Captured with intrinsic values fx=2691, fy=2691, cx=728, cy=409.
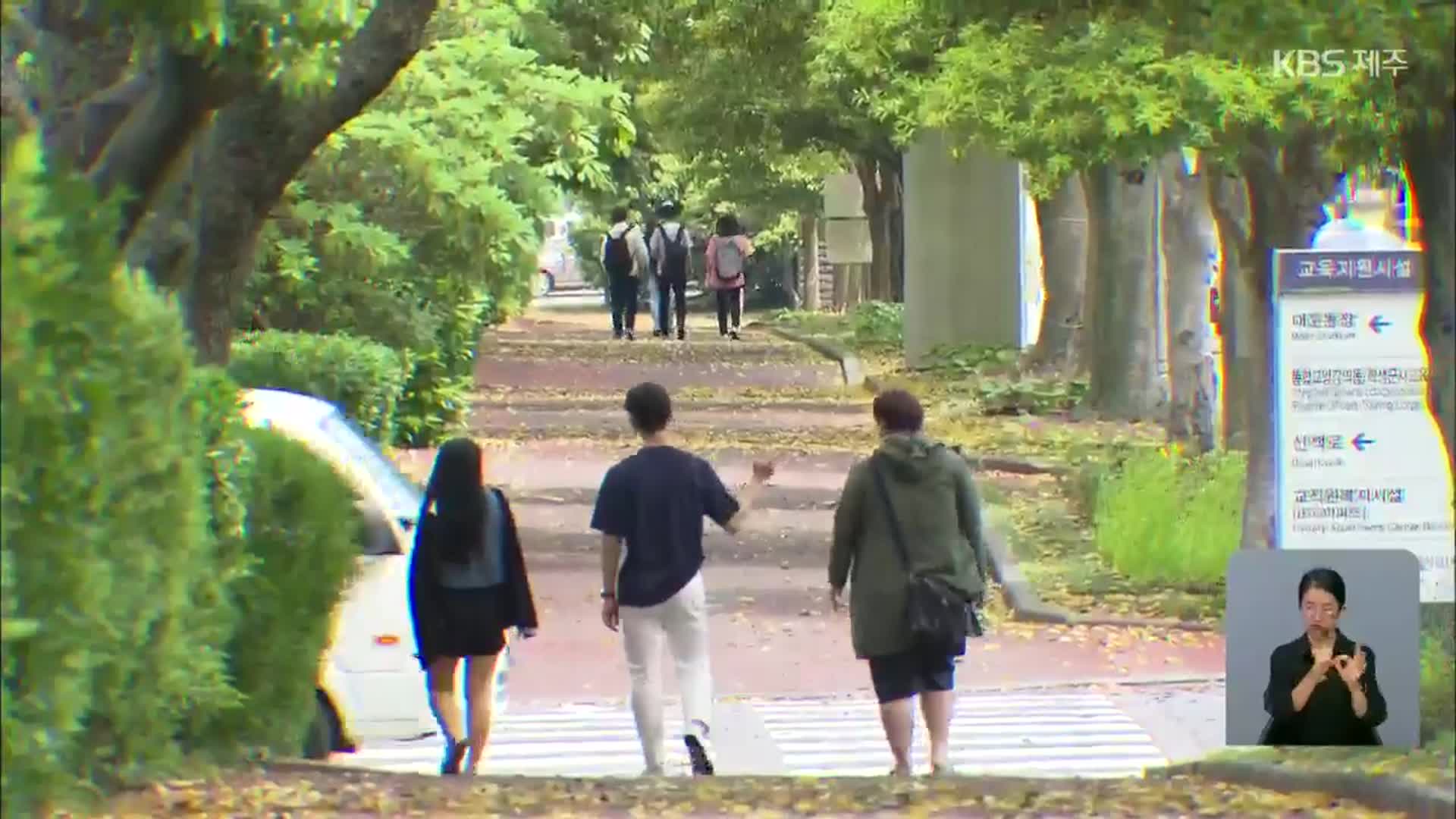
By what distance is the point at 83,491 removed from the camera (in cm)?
607

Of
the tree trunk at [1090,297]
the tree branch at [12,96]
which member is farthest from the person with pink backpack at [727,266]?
the tree branch at [12,96]

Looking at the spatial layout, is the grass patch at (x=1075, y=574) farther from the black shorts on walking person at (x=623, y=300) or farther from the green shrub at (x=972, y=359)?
the black shorts on walking person at (x=623, y=300)

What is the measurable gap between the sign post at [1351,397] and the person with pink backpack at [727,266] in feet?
95.6

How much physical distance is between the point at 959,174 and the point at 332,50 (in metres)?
21.8

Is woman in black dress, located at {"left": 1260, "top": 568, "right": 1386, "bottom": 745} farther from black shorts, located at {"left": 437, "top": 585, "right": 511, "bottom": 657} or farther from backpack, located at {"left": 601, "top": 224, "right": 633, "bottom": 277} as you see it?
backpack, located at {"left": 601, "top": 224, "right": 633, "bottom": 277}

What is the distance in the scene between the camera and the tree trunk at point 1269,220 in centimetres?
1454

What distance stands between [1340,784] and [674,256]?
101 ft

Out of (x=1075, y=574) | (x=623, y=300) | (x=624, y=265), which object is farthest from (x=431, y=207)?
(x=623, y=300)

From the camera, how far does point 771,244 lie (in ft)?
209

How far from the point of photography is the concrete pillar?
30734 mm

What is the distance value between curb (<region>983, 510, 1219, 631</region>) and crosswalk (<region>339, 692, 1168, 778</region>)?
1.48 m

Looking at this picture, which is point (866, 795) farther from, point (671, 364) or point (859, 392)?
point (671, 364)

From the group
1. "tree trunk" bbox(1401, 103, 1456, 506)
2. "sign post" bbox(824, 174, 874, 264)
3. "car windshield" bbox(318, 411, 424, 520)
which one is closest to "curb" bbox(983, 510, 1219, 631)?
"car windshield" bbox(318, 411, 424, 520)

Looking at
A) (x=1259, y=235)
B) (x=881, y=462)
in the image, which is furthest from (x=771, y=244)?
(x=881, y=462)
